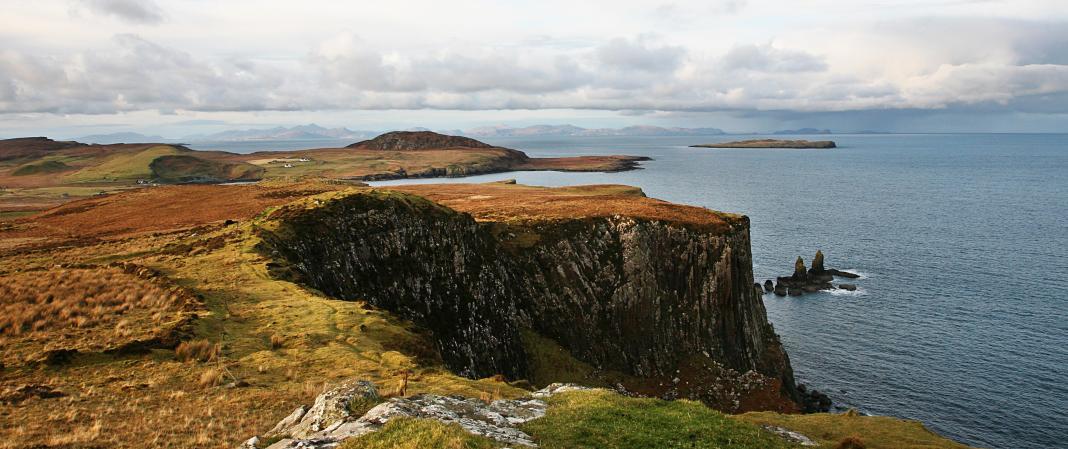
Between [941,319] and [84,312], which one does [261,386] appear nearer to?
[84,312]

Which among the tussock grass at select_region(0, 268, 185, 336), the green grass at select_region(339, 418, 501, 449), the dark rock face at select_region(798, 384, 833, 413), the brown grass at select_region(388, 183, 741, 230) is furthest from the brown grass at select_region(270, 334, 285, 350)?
the dark rock face at select_region(798, 384, 833, 413)

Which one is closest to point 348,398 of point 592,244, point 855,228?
point 592,244

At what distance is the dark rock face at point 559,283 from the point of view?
168 ft

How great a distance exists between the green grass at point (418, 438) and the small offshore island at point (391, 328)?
8cm

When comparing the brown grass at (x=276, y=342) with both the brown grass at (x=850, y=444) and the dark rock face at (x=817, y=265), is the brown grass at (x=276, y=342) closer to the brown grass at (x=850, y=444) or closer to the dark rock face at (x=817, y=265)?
the brown grass at (x=850, y=444)

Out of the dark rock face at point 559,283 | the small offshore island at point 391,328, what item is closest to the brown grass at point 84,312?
the small offshore island at point 391,328

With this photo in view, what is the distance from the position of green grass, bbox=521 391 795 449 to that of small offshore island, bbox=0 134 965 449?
13 cm

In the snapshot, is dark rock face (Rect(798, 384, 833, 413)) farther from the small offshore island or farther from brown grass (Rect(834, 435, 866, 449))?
Answer: brown grass (Rect(834, 435, 866, 449))

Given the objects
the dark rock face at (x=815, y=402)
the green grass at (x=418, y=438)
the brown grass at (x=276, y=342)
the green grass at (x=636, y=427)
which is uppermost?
the green grass at (x=418, y=438)

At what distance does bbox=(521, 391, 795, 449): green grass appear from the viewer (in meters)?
20.1

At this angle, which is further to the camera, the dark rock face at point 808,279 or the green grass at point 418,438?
the dark rock face at point 808,279

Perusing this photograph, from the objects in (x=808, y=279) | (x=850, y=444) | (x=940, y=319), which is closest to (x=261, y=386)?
(x=850, y=444)

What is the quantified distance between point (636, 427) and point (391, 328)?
1740 centimetres

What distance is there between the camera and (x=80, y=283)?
108 feet
